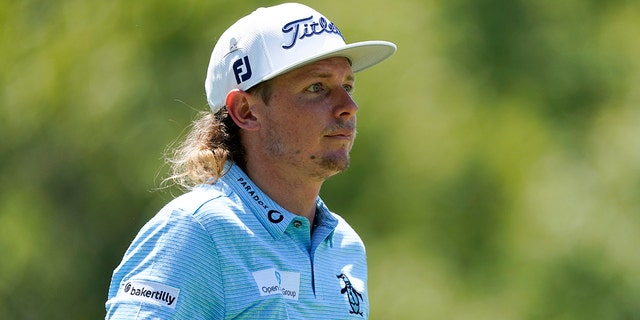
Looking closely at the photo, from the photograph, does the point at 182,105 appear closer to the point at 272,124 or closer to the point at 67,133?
the point at 67,133

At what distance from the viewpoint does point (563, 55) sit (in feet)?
21.9

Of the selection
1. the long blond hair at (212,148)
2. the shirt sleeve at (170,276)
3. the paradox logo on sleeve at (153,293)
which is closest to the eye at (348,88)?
the long blond hair at (212,148)

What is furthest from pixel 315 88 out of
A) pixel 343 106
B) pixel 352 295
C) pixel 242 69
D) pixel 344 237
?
pixel 352 295

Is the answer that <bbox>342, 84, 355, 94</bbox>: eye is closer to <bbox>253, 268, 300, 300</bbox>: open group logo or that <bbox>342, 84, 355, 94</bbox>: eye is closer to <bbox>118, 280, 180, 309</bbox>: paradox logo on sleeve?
<bbox>253, 268, 300, 300</bbox>: open group logo

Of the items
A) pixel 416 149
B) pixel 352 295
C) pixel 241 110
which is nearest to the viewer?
pixel 352 295

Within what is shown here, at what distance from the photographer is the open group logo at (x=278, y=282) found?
8.94ft

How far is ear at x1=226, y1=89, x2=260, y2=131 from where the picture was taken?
3145 millimetres

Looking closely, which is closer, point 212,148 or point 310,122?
point 310,122

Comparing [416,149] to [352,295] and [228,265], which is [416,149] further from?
[228,265]

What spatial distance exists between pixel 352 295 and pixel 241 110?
0.66 m

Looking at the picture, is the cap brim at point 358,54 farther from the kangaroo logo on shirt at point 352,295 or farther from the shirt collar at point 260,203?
the kangaroo logo on shirt at point 352,295

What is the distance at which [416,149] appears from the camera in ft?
21.6

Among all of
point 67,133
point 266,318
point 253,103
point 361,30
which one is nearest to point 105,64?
point 67,133

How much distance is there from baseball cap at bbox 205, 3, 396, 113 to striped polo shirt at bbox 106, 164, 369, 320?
317mm
